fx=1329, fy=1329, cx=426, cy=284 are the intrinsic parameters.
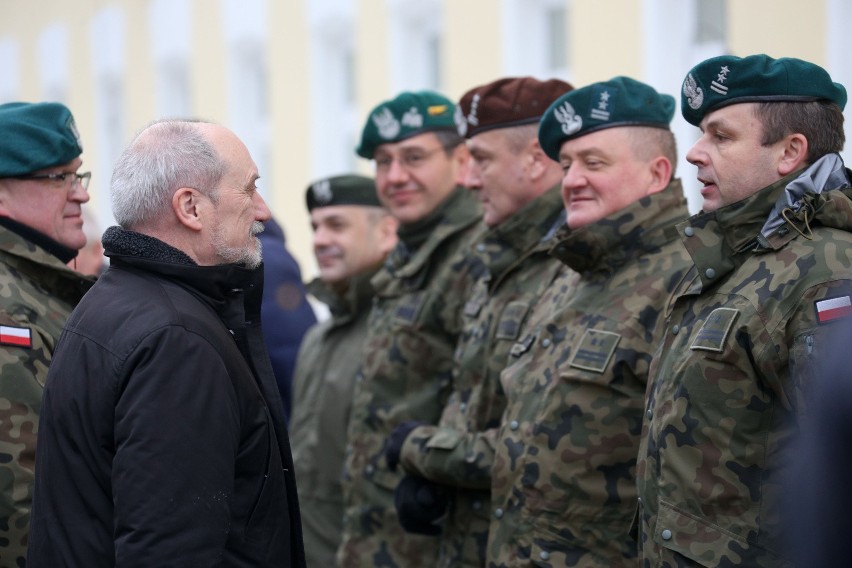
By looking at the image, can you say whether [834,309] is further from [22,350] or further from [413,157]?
[413,157]

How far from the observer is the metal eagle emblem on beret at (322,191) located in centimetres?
627

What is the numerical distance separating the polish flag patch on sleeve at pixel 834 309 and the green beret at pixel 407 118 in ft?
9.30

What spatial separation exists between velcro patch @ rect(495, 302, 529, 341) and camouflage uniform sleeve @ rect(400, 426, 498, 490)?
13.2 inches

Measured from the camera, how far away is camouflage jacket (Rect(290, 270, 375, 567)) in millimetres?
5734

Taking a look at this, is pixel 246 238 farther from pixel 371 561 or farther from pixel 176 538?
pixel 371 561

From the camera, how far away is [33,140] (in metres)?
4.13

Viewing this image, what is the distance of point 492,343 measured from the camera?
454cm

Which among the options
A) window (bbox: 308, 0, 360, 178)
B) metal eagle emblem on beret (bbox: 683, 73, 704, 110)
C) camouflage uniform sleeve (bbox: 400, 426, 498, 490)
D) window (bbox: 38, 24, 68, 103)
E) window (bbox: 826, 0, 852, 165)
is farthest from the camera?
window (bbox: 38, 24, 68, 103)

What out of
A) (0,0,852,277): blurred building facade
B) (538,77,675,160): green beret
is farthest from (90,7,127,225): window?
(538,77,675,160): green beret

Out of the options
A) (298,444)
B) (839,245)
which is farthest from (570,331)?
(298,444)

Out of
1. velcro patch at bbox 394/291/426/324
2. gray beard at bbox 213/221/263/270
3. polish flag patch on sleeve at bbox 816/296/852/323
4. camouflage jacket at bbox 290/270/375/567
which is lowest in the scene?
camouflage jacket at bbox 290/270/375/567

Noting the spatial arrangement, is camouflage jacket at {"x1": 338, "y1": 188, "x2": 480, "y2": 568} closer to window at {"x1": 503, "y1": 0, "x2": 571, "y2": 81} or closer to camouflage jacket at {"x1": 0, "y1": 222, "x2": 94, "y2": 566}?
camouflage jacket at {"x1": 0, "y1": 222, "x2": 94, "y2": 566}

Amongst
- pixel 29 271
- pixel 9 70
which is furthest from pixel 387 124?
pixel 9 70

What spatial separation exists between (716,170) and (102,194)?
46.8 feet
